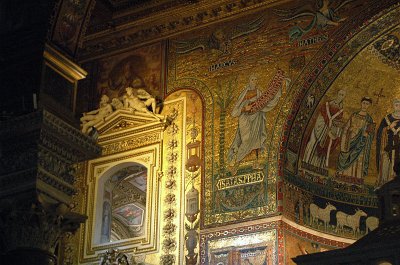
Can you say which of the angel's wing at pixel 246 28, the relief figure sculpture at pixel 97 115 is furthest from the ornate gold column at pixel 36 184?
the relief figure sculpture at pixel 97 115

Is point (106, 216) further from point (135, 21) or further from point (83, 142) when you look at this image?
point (83, 142)

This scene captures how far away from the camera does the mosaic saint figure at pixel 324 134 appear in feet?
49.4

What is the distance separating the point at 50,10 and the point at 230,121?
549cm

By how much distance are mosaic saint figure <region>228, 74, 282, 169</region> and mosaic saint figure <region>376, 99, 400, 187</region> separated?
1.99m

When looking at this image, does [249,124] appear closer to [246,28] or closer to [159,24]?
[246,28]

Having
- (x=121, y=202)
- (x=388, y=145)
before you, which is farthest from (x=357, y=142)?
(x=121, y=202)

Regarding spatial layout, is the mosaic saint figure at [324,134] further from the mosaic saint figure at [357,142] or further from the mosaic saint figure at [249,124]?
the mosaic saint figure at [249,124]

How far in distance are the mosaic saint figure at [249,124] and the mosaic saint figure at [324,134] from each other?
2.73 ft

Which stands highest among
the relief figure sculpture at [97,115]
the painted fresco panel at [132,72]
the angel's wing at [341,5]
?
the angel's wing at [341,5]

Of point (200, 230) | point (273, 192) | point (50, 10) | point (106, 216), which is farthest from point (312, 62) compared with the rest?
point (50, 10)

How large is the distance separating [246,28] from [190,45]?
1.13m

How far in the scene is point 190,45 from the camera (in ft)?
53.1

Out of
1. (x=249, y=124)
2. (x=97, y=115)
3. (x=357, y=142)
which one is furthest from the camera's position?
(x=97, y=115)

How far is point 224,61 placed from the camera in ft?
51.2
